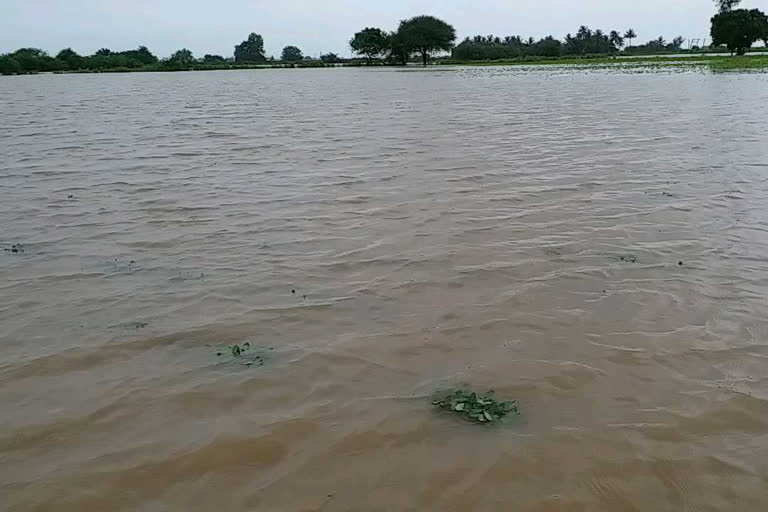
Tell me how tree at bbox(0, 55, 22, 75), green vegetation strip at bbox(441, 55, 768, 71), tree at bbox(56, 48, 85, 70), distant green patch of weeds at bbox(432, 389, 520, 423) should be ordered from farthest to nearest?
tree at bbox(56, 48, 85, 70) < tree at bbox(0, 55, 22, 75) < green vegetation strip at bbox(441, 55, 768, 71) < distant green patch of weeds at bbox(432, 389, 520, 423)

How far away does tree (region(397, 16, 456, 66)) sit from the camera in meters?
105

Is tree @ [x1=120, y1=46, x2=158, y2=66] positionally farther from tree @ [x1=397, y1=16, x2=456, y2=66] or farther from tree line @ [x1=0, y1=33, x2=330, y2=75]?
tree @ [x1=397, y1=16, x2=456, y2=66]

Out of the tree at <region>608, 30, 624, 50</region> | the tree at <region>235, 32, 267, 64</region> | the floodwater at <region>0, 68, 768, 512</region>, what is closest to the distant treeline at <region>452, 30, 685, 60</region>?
the tree at <region>608, 30, 624, 50</region>

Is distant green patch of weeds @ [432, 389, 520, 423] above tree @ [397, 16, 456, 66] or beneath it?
beneath

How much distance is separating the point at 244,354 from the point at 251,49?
17238 cm

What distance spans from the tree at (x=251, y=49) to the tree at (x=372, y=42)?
4933 cm

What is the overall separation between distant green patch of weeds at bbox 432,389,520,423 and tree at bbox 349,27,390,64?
386ft

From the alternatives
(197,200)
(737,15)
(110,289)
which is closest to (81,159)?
(197,200)

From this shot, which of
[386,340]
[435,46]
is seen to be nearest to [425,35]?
[435,46]

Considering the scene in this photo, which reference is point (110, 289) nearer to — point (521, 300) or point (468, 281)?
point (468, 281)

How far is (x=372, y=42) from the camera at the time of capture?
378 ft

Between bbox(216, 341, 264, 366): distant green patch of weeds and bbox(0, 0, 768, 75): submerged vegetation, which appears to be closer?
bbox(216, 341, 264, 366): distant green patch of weeds

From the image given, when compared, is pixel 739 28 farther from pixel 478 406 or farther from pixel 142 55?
pixel 142 55

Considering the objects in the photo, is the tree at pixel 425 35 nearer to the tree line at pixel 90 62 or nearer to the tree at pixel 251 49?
the tree line at pixel 90 62
